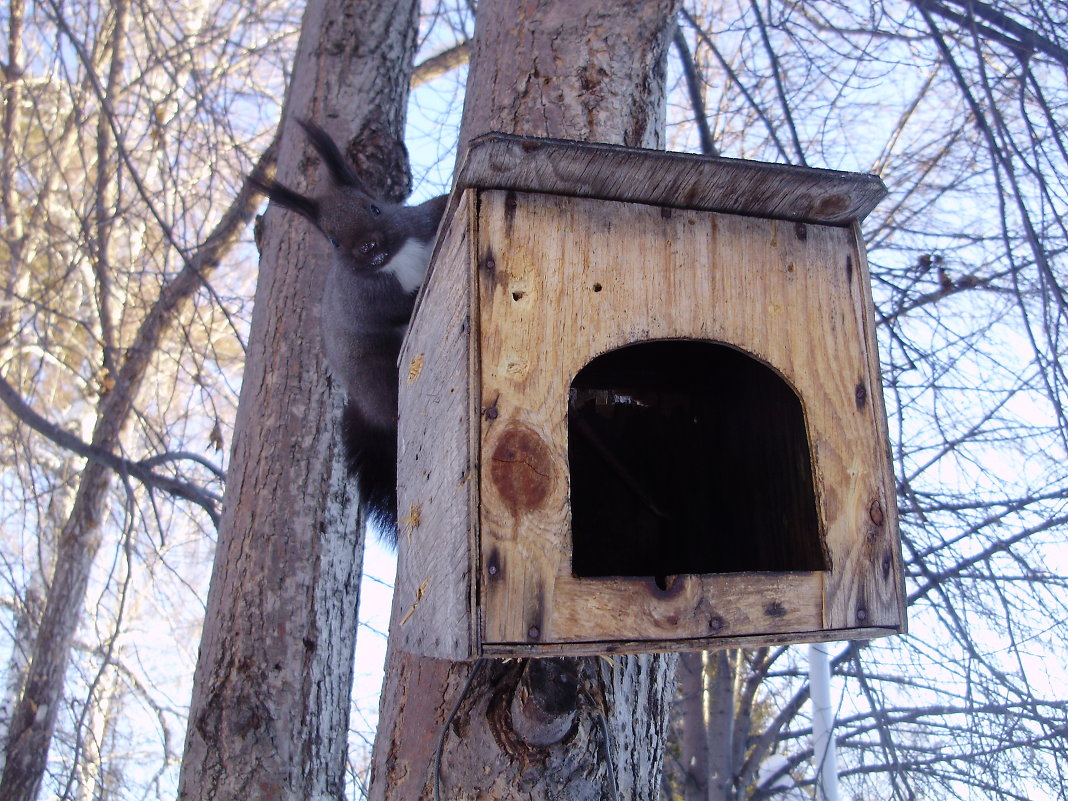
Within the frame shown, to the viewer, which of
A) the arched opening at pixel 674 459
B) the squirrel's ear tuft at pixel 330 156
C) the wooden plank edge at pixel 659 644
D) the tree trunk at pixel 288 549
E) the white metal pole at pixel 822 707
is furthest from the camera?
the white metal pole at pixel 822 707

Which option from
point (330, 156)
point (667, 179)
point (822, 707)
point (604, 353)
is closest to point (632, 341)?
point (604, 353)

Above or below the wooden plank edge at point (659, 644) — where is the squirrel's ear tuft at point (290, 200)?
above

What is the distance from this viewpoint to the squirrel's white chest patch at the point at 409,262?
7.22ft

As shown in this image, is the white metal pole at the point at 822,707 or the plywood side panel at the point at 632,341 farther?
the white metal pole at the point at 822,707

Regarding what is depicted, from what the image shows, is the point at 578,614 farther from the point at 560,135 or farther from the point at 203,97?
the point at 203,97

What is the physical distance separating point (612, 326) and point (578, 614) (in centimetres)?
39

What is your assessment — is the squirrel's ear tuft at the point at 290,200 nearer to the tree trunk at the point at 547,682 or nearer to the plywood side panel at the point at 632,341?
the tree trunk at the point at 547,682

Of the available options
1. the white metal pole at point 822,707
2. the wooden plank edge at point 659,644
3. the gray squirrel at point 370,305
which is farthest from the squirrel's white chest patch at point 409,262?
the white metal pole at point 822,707

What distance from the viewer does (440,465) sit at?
123 cm

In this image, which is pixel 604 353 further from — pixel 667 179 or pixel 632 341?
pixel 667 179

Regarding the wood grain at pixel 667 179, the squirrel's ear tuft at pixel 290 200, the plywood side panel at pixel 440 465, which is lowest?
the plywood side panel at pixel 440 465

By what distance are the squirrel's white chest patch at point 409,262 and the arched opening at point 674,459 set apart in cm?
54

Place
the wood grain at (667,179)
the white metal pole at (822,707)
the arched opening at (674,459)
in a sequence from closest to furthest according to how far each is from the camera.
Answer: the wood grain at (667,179), the arched opening at (674,459), the white metal pole at (822,707)

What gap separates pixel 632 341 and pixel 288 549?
1323 mm
